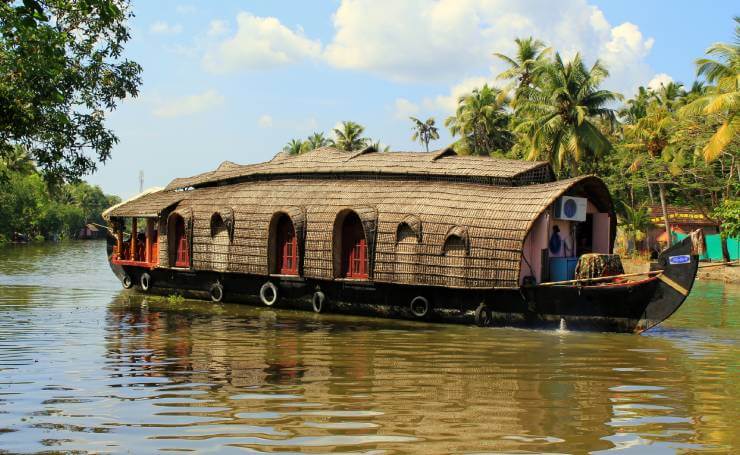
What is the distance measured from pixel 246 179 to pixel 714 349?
858 cm

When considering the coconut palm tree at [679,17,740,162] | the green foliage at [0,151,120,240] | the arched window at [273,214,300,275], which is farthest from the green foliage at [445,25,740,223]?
the green foliage at [0,151,120,240]

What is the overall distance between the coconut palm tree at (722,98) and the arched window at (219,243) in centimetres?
1045

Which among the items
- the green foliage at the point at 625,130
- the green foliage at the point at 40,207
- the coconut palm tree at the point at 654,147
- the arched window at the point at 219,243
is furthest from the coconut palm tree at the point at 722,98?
the green foliage at the point at 40,207

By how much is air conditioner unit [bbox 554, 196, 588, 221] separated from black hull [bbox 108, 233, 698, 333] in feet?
4.27

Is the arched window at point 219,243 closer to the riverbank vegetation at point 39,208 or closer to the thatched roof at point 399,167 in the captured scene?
the thatched roof at point 399,167

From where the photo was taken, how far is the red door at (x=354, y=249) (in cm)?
1253

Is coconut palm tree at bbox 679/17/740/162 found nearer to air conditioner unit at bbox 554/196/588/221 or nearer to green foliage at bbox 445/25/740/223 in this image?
green foliage at bbox 445/25/740/223

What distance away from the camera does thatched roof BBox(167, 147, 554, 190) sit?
1209 centimetres

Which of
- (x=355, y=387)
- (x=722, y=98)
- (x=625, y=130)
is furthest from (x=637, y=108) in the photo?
(x=355, y=387)

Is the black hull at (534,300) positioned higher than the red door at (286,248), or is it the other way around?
the red door at (286,248)

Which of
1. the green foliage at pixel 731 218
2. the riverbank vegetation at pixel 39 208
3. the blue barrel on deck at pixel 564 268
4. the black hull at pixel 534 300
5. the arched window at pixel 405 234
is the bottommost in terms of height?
the black hull at pixel 534 300

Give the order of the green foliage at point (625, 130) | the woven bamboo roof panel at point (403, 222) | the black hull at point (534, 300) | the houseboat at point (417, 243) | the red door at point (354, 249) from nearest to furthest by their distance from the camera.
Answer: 1. the black hull at point (534, 300)
2. the houseboat at point (417, 243)
3. the woven bamboo roof panel at point (403, 222)
4. the red door at point (354, 249)
5. the green foliage at point (625, 130)

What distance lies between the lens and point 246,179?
15.0 metres

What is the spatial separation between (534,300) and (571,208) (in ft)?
5.29
